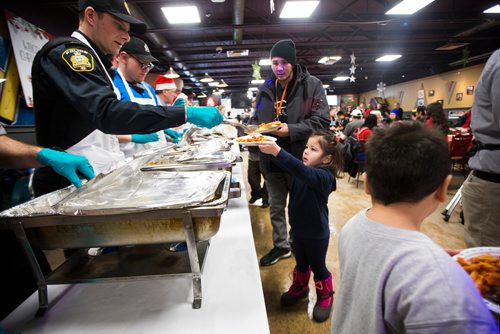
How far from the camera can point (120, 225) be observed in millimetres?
737

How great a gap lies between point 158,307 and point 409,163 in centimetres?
88

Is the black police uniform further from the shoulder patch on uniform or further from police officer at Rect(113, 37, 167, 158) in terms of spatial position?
police officer at Rect(113, 37, 167, 158)

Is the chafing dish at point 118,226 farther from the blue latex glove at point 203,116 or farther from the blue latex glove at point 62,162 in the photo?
the blue latex glove at point 203,116

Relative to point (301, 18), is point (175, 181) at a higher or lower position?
lower

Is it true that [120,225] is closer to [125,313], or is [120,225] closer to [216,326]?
[125,313]

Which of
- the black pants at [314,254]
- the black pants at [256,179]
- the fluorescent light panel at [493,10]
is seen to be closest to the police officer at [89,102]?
the black pants at [314,254]

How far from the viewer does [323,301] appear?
1.72m

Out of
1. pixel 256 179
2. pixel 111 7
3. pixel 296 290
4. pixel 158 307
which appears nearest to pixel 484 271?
pixel 158 307

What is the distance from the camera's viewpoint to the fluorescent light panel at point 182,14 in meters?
5.08

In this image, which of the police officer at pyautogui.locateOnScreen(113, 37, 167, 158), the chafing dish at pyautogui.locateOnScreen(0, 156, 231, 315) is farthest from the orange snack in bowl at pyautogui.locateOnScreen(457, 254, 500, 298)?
the police officer at pyautogui.locateOnScreen(113, 37, 167, 158)

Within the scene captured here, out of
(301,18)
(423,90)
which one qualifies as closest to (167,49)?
(301,18)

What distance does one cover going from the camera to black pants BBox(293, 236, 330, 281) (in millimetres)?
1648

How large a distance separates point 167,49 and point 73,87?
26.5ft

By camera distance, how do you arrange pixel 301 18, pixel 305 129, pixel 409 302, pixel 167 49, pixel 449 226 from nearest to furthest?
pixel 409 302
pixel 305 129
pixel 449 226
pixel 301 18
pixel 167 49
